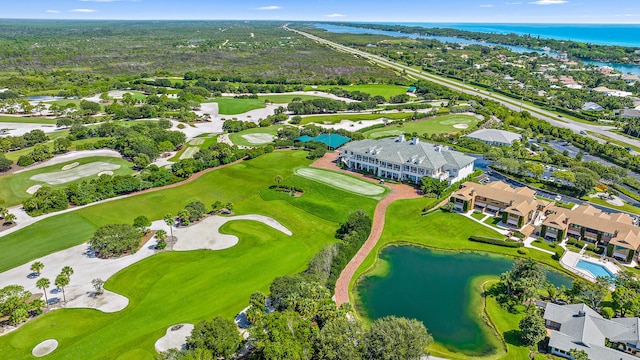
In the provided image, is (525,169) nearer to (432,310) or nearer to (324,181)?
(324,181)

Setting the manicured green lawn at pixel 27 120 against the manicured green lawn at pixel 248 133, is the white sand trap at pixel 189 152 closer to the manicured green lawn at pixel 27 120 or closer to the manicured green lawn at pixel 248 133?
the manicured green lawn at pixel 248 133

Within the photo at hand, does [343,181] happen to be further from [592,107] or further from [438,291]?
[592,107]

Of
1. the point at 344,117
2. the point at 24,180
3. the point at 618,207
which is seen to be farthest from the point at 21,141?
the point at 618,207

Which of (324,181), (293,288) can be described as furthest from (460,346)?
(324,181)

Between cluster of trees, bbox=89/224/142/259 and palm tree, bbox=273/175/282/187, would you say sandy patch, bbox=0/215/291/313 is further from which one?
palm tree, bbox=273/175/282/187

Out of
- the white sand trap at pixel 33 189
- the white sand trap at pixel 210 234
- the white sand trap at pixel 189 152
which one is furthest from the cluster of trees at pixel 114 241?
the white sand trap at pixel 189 152
